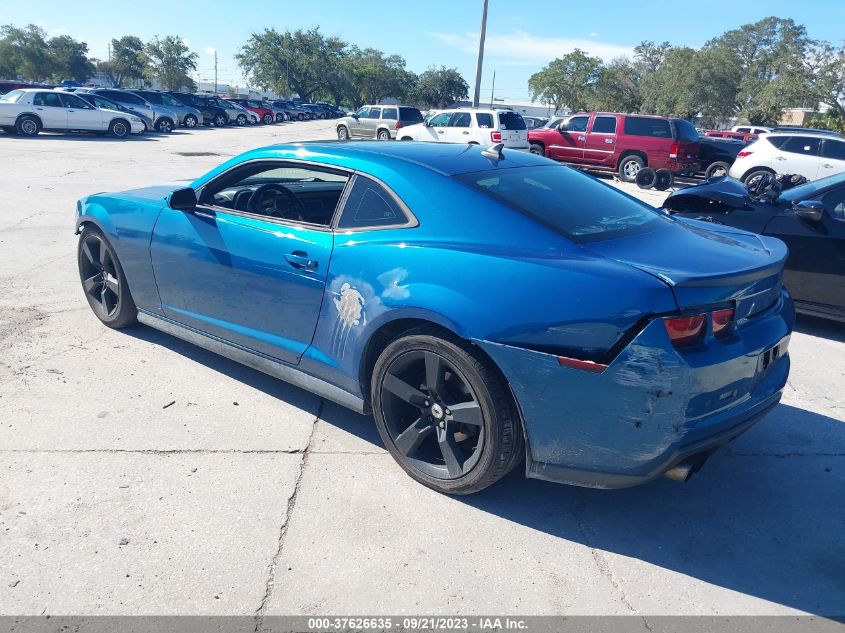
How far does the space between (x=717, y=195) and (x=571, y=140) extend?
1261 cm

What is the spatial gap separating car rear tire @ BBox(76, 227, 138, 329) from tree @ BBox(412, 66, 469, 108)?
94.0m

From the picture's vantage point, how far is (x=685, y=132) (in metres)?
16.7

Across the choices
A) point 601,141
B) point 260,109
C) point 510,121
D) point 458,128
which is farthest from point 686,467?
point 260,109

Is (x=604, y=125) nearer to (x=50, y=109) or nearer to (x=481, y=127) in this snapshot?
(x=481, y=127)

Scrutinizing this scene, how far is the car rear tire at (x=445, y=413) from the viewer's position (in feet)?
9.31

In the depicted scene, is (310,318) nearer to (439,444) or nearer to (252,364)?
(252,364)

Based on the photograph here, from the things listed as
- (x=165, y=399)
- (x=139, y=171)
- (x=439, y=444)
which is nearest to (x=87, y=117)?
(x=139, y=171)

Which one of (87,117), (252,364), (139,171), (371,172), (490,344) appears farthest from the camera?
(87,117)

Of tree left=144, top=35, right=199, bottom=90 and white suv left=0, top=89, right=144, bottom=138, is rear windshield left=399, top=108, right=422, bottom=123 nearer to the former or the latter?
white suv left=0, top=89, right=144, bottom=138

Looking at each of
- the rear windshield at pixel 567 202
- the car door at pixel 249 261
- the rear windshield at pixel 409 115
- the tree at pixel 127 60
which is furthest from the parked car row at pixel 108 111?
the tree at pixel 127 60

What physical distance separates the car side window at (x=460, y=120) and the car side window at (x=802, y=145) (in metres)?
8.79

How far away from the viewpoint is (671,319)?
250 cm

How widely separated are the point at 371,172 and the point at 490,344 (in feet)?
4.03

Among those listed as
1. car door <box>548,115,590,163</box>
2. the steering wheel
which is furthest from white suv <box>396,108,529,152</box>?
the steering wheel
